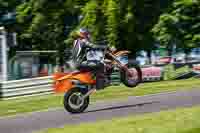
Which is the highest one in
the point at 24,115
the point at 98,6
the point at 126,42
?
the point at 98,6

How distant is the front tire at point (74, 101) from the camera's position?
37.6 feet

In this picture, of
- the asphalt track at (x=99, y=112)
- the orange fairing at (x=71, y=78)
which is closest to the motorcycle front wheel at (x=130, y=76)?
the asphalt track at (x=99, y=112)

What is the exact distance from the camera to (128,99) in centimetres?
1352

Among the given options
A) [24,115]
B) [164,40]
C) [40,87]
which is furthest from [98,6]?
[24,115]

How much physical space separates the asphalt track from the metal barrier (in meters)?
6.20

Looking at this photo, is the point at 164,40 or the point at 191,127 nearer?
the point at 191,127

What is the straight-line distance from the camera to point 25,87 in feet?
62.4

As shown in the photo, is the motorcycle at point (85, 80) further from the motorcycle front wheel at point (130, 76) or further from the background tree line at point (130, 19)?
the background tree line at point (130, 19)

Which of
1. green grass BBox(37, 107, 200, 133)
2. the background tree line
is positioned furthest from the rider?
the background tree line

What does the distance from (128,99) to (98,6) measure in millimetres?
14405

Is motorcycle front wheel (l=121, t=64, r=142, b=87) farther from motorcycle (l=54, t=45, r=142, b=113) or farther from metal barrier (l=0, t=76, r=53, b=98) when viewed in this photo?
metal barrier (l=0, t=76, r=53, b=98)

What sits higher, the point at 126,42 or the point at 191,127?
the point at 126,42

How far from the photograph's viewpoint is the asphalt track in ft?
33.6

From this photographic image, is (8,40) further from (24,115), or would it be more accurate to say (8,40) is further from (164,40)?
(24,115)
